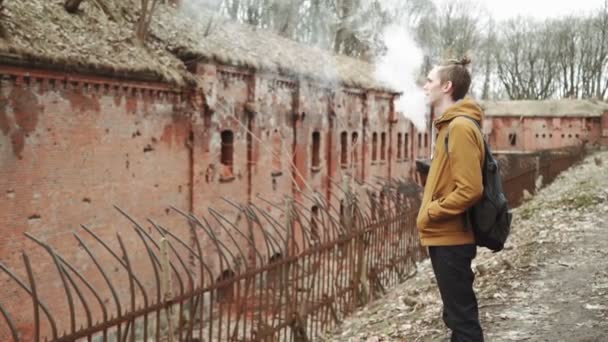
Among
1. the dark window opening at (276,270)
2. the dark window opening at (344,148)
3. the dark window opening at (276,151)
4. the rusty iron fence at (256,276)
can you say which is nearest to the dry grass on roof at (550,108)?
the dark window opening at (344,148)

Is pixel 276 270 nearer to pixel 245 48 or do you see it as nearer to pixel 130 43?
pixel 130 43

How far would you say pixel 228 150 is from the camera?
1542cm

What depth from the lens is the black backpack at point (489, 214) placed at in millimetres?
3805

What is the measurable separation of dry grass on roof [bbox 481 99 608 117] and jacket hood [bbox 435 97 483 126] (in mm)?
41947

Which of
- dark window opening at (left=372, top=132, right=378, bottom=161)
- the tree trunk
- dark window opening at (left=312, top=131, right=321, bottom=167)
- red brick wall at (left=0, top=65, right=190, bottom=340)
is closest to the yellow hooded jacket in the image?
red brick wall at (left=0, top=65, right=190, bottom=340)

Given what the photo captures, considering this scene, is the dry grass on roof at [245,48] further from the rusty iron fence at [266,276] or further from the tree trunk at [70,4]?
the rusty iron fence at [266,276]

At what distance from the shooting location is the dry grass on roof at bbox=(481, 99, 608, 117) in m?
41.9

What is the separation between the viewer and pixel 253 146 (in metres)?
16.3

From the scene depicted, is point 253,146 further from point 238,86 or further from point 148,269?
point 148,269

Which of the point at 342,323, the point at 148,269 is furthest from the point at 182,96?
the point at 342,323

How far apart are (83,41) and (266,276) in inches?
293

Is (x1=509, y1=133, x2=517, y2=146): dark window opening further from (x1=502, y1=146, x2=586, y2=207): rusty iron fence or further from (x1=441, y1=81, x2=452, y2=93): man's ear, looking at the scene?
(x1=441, y1=81, x2=452, y2=93): man's ear

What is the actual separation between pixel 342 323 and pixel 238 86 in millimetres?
8986

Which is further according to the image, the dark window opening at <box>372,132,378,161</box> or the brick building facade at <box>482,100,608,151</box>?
the brick building facade at <box>482,100,608,151</box>
